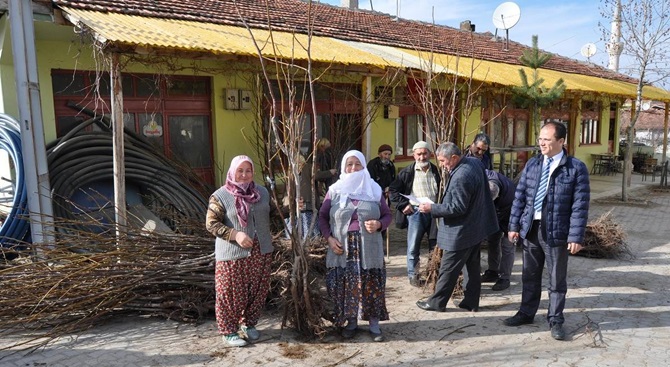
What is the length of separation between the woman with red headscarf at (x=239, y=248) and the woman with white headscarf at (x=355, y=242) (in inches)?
19.5

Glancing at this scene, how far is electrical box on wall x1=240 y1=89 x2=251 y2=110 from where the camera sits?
8.22 m

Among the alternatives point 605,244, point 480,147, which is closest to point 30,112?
point 480,147

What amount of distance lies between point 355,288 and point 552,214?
1.56m

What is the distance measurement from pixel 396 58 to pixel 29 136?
5.70 meters

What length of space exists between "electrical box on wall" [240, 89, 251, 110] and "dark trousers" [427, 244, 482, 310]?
506 centimetres

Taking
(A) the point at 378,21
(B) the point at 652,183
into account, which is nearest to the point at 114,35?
(A) the point at 378,21

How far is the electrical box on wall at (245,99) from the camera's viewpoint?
822 cm

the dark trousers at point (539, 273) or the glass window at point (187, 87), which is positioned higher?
the glass window at point (187, 87)

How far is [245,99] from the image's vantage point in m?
8.27

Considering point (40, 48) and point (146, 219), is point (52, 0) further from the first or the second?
point (146, 219)

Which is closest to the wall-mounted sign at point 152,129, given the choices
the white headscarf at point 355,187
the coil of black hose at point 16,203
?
the coil of black hose at point 16,203

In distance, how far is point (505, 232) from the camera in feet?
16.3

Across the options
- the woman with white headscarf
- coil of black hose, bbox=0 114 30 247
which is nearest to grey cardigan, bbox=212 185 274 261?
the woman with white headscarf

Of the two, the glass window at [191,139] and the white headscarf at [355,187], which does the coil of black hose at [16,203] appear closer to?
the glass window at [191,139]
